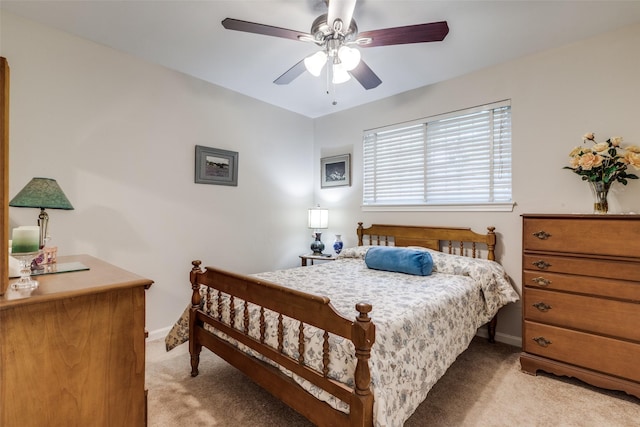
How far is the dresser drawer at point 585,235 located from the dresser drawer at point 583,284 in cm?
18

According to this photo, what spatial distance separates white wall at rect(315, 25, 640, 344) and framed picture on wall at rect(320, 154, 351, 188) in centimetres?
112

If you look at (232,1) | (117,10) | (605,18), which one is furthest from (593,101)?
(117,10)

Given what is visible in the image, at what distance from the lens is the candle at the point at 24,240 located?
108 centimetres

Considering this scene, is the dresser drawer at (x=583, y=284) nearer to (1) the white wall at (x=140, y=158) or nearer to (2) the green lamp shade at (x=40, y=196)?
(1) the white wall at (x=140, y=158)

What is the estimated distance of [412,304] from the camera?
177 centimetres

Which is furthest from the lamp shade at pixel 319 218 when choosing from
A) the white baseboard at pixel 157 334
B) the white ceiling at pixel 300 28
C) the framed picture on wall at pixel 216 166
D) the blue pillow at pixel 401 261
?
the white baseboard at pixel 157 334

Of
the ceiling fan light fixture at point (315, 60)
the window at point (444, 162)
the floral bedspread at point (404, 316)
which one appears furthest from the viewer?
the window at point (444, 162)

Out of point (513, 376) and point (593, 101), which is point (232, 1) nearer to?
point (593, 101)

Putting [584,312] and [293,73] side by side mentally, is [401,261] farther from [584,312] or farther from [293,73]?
[293,73]

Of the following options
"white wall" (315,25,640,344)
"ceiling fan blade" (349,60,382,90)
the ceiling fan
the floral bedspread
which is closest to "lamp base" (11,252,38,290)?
the floral bedspread

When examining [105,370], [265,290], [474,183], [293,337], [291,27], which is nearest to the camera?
[105,370]

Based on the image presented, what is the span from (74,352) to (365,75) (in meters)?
2.31

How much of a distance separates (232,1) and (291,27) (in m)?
0.46

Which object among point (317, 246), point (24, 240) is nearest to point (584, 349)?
point (317, 246)
